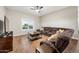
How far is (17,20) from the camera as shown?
1529 millimetres

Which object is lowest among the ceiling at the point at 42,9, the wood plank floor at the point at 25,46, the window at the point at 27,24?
the wood plank floor at the point at 25,46

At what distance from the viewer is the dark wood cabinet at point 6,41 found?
1502mm

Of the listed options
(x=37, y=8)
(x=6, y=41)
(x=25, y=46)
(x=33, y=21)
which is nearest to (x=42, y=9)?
(x=37, y=8)

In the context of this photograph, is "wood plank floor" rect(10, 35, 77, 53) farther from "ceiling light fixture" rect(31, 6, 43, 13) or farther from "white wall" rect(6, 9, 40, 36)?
"ceiling light fixture" rect(31, 6, 43, 13)

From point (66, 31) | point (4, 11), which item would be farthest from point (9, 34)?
point (66, 31)

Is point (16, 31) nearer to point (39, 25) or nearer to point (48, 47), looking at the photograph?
point (39, 25)

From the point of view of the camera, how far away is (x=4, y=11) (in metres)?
1.47

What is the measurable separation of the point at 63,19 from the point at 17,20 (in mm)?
722

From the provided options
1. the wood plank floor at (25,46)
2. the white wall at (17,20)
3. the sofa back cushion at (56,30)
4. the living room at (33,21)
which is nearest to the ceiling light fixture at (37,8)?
the living room at (33,21)

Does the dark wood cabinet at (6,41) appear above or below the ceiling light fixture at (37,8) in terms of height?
below

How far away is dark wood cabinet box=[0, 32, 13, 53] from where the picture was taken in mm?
1502

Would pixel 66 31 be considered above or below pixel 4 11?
below

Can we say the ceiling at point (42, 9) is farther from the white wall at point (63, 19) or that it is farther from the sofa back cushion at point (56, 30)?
the sofa back cushion at point (56, 30)
